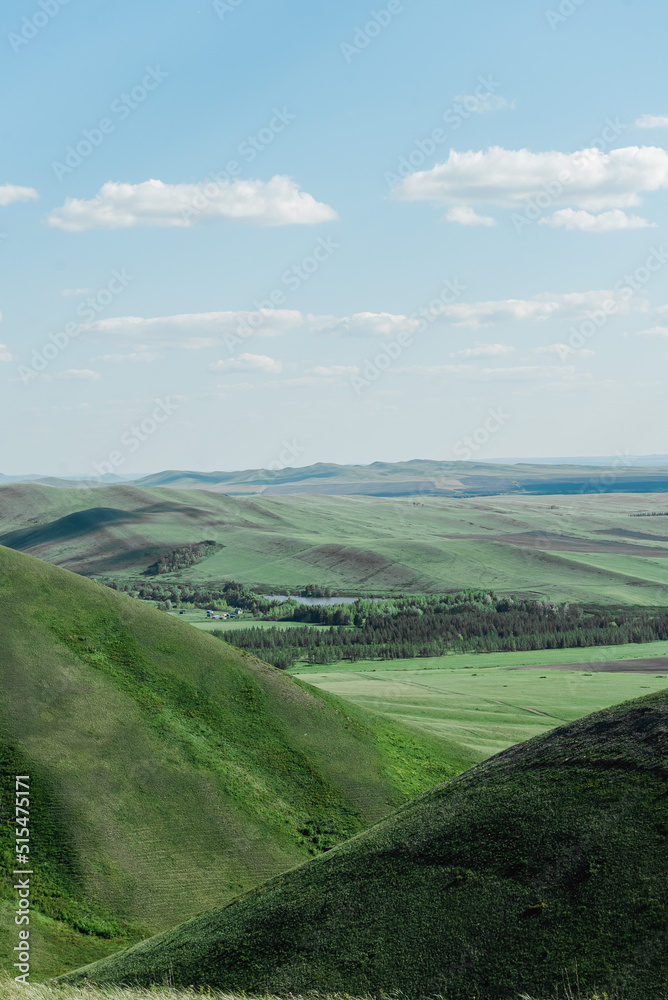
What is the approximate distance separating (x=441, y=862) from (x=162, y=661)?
29.5 meters

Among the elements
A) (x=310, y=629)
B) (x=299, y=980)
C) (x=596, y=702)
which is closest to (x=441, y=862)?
(x=299, y=980)

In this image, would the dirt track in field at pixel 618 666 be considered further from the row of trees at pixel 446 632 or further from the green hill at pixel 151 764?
the green hill at pixel 151 764

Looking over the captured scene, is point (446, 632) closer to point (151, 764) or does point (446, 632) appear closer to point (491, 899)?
point (151, 764)

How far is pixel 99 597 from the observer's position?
52.0 metres

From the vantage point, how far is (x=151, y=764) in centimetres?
4109

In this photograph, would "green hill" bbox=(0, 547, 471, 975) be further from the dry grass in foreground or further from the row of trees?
the row of trees

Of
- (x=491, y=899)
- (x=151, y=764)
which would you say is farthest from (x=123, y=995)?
(x=151, y=764)

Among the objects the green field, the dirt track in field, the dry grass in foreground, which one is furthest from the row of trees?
the dry grass in foreground

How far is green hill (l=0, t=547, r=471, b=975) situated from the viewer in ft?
112

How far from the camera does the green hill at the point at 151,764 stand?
34125 millimetres

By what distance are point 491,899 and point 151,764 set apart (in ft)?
81.3

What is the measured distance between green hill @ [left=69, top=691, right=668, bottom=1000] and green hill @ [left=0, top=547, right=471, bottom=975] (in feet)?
23.4

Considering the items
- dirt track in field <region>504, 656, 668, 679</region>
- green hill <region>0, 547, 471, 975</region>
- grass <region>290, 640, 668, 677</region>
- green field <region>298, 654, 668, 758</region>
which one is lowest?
grass <region>290, 640, 668, 677</region>

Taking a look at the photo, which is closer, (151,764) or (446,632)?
(151,764)
